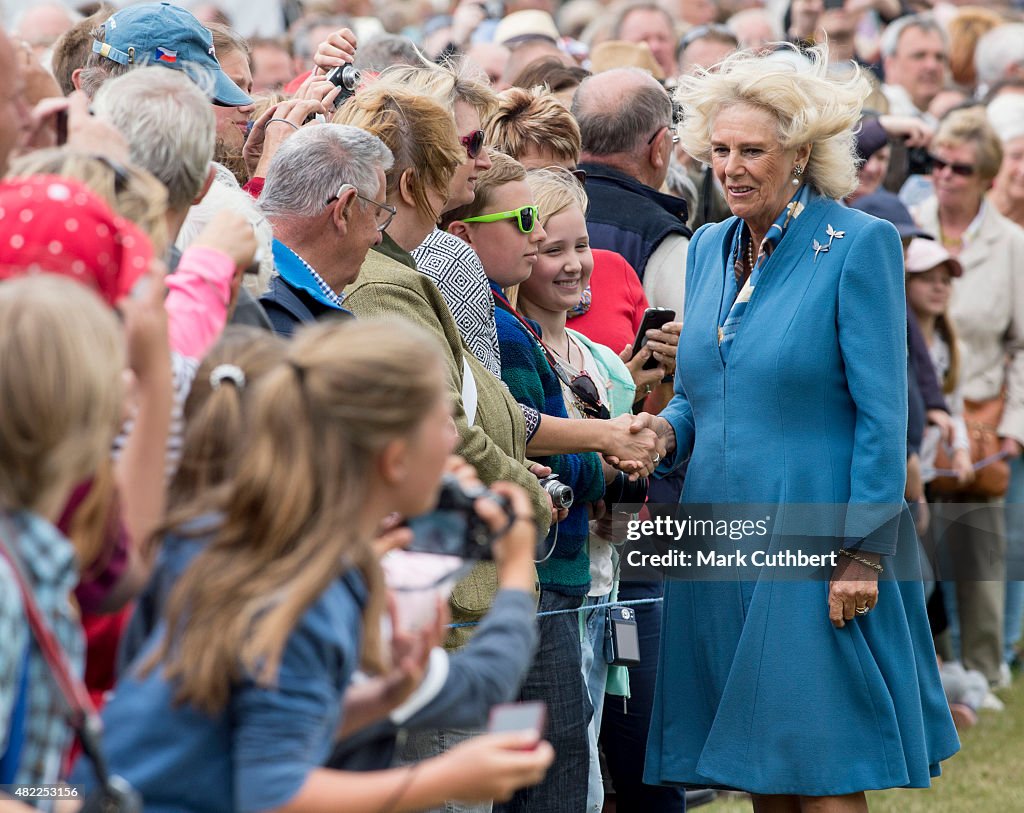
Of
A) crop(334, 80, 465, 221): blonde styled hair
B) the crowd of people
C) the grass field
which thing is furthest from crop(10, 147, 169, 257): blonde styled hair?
the grass field

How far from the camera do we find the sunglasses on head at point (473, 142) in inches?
159

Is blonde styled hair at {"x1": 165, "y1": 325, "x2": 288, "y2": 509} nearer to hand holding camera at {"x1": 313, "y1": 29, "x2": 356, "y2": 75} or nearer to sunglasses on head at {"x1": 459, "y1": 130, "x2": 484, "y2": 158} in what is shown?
sunglasses on head at {"x1": 459, "y1": 130, "x2": 484, "y2": 158}

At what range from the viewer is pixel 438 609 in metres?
2.18

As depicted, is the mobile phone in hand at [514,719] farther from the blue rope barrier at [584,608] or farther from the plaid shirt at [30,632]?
the blue rope barrier at [584,608]

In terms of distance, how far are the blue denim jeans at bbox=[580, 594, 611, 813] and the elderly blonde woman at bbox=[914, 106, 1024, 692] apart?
3066 millimetres

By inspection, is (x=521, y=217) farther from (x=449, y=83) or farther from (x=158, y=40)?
(x=158, y=40)

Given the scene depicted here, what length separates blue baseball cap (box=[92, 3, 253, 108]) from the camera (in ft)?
12.3

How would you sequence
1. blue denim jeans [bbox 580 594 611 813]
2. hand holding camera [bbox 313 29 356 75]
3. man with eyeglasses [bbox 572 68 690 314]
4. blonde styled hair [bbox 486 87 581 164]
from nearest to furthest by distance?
blue denim jeans [bbox 580 594 611 813] → hand holding camera [bbox 313 29 356 75] → blonde styled hair [bbox 486 87 581 164] → man with eyeglasses [bbox 572 68 690 314]

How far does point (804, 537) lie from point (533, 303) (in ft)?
3.62

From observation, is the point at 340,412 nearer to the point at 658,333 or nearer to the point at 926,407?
the point at 658,333

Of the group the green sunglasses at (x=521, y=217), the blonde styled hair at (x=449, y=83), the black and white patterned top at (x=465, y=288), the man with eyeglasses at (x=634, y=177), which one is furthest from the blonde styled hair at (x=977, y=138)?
the black and white patterned top at (x=465, y=288)

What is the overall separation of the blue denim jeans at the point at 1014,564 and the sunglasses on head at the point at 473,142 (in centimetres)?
393

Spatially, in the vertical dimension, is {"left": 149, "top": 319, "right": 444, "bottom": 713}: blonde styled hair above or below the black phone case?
above

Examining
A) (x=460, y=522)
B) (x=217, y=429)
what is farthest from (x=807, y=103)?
(x=217, y=429)
